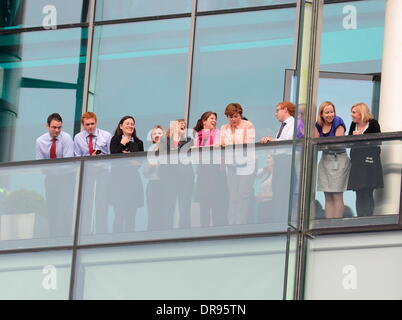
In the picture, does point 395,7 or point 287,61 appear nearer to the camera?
point 395,7

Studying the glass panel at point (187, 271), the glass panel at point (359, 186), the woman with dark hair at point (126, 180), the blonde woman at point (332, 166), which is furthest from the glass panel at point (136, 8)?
the glass panel at point (359, 186)

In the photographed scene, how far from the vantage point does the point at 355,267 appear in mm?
27203

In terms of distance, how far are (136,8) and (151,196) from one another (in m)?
5.29

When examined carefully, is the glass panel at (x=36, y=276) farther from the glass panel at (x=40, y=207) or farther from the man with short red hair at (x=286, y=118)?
the man with short red hair at (x=286, y=118)

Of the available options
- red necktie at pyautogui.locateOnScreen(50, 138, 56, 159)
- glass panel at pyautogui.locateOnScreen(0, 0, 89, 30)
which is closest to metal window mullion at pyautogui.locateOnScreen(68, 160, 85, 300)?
red necktie at pyautogui.locateOnScreen(50, 138, 56, 159)

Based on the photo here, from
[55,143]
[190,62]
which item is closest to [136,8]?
[190,62]

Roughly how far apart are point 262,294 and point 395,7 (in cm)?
400

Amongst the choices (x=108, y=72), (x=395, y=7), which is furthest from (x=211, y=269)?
(x=108, y=72)

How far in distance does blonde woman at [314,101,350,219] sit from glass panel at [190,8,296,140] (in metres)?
3.65

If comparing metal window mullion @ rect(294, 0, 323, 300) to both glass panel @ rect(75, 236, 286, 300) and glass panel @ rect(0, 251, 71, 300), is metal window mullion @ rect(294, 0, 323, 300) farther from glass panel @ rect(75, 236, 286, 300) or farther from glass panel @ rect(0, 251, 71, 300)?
glass panel @ rect(0, 251, 71, 300)

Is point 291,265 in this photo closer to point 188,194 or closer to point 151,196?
point 188,194

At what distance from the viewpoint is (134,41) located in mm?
33156
